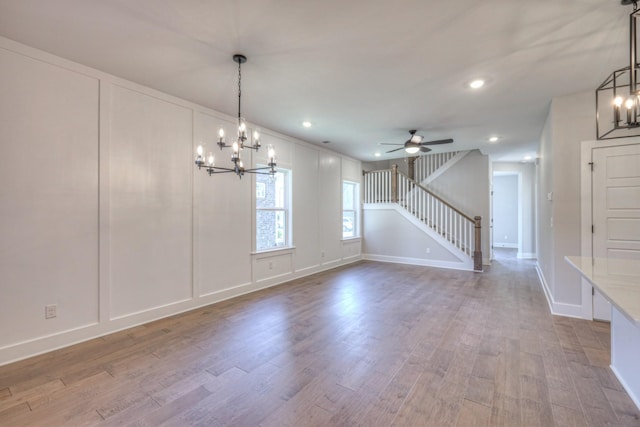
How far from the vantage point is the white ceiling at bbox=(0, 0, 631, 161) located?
2105mm

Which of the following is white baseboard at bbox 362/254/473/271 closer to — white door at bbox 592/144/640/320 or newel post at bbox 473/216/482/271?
newel post at bbox 473/216/482/271

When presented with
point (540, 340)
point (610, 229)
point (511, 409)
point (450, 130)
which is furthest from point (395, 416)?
point (450, 130)

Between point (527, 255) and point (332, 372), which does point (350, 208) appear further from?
point (332, 372)

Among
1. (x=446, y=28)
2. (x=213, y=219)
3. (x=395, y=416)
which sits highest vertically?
(x=446, y=28)

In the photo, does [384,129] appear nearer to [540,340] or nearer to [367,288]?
[367,288]

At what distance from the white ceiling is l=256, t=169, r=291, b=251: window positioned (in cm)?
152

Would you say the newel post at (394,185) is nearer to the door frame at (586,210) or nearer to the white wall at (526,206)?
the white wall at (526,206)

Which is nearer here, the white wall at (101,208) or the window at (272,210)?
the white wall at (101,208)

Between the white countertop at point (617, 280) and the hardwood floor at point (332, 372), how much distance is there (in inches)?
36.9

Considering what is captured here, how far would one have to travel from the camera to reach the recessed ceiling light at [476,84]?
3227mm

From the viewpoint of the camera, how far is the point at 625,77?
10.4 feet

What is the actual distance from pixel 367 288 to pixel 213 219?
283cm

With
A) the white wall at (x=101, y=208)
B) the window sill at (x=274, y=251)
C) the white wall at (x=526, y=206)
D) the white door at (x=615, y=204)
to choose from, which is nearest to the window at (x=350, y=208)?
the window sill at (x=274, y=251)

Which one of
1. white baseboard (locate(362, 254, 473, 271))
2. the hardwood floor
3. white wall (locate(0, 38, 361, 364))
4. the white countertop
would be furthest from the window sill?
the white countertop
